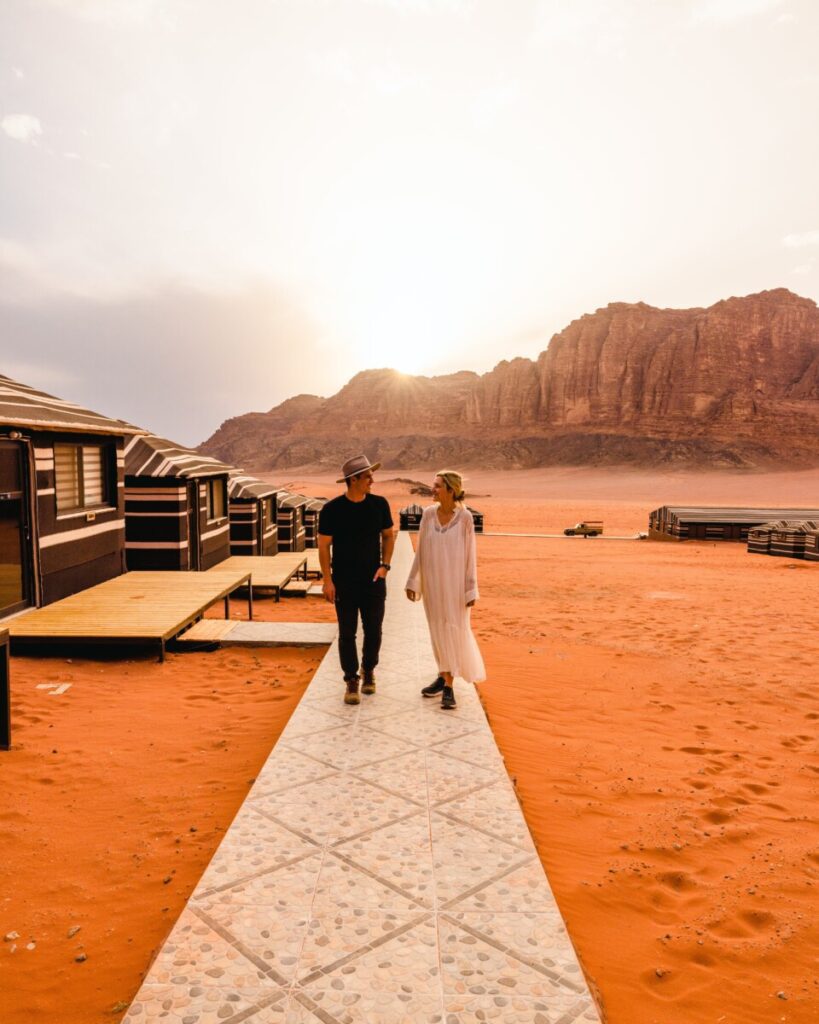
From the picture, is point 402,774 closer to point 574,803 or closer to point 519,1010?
point 574,803

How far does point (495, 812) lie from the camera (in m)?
3.79

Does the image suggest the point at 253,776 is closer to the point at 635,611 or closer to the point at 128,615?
the point at 128,615

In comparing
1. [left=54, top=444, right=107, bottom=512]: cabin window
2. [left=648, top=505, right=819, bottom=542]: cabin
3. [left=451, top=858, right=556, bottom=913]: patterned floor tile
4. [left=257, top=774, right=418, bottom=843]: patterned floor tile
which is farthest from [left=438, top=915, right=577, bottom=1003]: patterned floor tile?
[left=648, top=505, right=819, bottom=542]: cabin

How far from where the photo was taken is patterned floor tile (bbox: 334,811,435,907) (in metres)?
3.09

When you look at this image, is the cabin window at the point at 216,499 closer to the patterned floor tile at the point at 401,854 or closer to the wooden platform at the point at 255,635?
the wooden platform at the point at 255,635

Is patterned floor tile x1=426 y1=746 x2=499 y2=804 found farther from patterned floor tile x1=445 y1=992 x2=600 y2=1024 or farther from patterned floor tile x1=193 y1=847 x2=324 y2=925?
patterned floor tile x1=445 y1=992 x2=600 y2=1024

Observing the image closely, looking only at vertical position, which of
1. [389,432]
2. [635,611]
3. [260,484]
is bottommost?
[635,611]

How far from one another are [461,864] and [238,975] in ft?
4.08

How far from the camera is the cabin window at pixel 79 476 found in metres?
9.47

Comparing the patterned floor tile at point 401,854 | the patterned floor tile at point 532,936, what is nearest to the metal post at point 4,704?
the patterned floor tile at point 401,854

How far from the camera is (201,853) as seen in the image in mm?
3637

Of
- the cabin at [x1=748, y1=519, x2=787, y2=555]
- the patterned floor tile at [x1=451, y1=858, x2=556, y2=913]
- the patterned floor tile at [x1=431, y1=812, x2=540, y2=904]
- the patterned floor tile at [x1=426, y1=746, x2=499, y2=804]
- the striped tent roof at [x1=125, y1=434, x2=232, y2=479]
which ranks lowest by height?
the cabin at [x1=748, y1=519, x2=787, y2=555]

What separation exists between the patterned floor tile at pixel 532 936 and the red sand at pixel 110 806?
1.50m

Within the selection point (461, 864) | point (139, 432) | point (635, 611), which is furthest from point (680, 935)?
point (139, 432)
